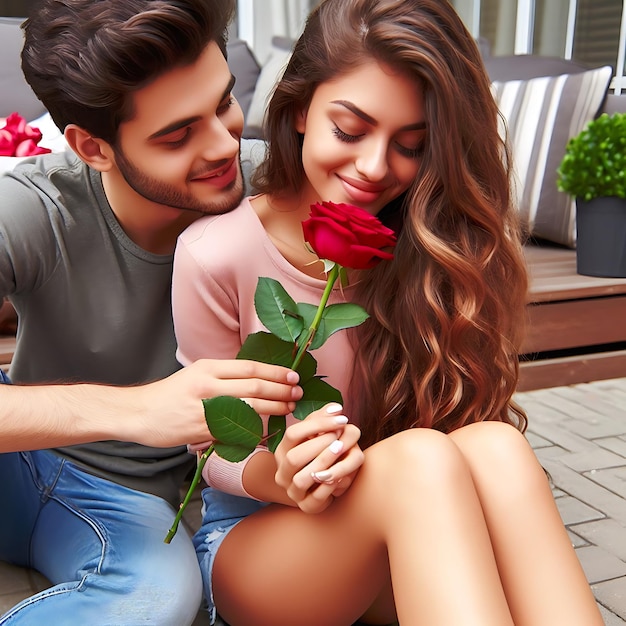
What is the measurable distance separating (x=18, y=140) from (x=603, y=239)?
192cm

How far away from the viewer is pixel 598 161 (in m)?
2.69

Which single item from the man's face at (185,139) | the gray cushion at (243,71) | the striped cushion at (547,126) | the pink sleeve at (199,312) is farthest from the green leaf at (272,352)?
the gray cushion at (243,71)

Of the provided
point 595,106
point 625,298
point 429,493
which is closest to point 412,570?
point 429,493

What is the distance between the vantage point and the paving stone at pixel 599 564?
160 centimetres

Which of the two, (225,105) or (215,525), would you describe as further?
(215,525)

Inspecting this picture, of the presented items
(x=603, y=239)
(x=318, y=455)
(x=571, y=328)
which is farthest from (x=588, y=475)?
(x=318, y=455)

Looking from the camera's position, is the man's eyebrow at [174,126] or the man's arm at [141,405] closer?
the man's arm at [141,405]

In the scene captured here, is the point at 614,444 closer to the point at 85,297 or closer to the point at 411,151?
the point at 411,151

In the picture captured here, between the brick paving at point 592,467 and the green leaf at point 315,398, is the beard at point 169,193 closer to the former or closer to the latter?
the green leaf at point 315,398

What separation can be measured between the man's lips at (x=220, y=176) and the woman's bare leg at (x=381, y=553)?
1.55 feet

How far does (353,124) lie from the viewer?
3.72ft

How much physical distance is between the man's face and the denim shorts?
0.49 metres

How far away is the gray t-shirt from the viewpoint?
4.27 ft

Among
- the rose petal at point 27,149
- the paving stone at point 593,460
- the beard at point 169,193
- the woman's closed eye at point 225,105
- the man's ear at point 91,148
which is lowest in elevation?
the paving stone at point 593,460
